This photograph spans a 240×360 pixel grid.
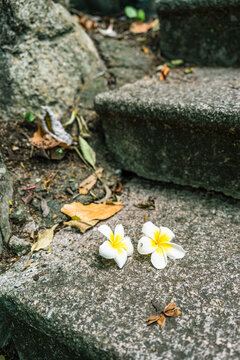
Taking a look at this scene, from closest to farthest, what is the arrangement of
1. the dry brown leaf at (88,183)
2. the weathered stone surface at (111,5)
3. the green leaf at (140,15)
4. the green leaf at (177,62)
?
the dry brown leaf at (88,183) < the green leaf at (177,62) < the green leaf at (140,15) < the weathered stone surface at (111,5)

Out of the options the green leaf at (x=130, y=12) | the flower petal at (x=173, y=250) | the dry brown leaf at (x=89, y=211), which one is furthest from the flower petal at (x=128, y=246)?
the green leaf at (x=130, y=12)

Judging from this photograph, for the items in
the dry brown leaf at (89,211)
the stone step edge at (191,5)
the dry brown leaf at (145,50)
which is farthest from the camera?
the dry brown leaf at (145,50)

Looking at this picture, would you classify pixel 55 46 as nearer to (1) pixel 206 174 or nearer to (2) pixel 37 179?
(2) pixel 37 179

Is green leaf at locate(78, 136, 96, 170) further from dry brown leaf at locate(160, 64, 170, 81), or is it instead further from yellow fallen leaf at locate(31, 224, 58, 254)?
dry brown leaf at locate(160, 64, 170, 81)

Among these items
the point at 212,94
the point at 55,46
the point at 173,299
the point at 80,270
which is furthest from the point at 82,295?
the point at 55,46

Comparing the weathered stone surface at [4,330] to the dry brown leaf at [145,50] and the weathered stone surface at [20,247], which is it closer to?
the weathered stone surface at [20,247]

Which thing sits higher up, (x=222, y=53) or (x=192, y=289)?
(x=222, y=53)

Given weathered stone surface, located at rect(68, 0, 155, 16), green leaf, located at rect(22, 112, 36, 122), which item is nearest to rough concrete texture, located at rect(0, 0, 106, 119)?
green leaf, located at rect(22, 112, 36, 122)
